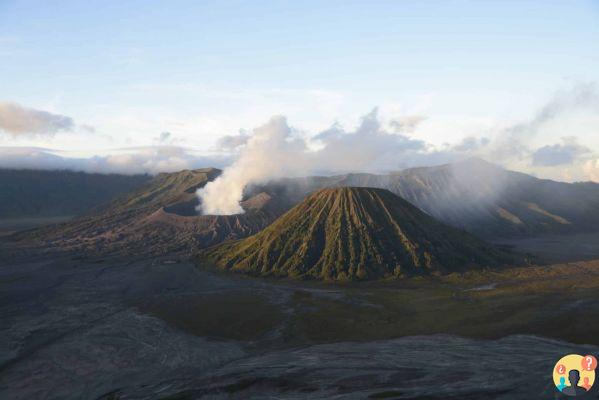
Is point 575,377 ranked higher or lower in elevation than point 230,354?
higher

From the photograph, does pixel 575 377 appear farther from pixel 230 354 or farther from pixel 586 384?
pixel 230 354

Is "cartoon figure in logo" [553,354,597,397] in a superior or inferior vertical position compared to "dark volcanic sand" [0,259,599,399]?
superior

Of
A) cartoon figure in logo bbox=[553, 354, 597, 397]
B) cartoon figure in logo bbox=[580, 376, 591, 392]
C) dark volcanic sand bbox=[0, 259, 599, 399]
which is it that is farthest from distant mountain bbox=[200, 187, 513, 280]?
cartoon figure in logo bbox=[580, 376, 591, 392]

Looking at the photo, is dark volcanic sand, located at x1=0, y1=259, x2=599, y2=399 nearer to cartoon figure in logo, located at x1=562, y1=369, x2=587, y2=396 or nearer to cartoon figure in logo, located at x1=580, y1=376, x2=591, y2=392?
cartoon figure in logo, located at x1=562, y1=369, x2=587, y2=396

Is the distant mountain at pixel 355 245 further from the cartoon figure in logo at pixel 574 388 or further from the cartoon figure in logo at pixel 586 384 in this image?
the cartoon figure in logo at pixel 586 384

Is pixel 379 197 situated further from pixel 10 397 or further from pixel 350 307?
pixel 10 397

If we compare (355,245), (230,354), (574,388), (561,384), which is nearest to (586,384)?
(574,388)

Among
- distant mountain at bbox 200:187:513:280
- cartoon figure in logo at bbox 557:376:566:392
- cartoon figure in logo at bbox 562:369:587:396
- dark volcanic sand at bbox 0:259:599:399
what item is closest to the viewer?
cartoon figure in logo at bbox 562:369:587:396
